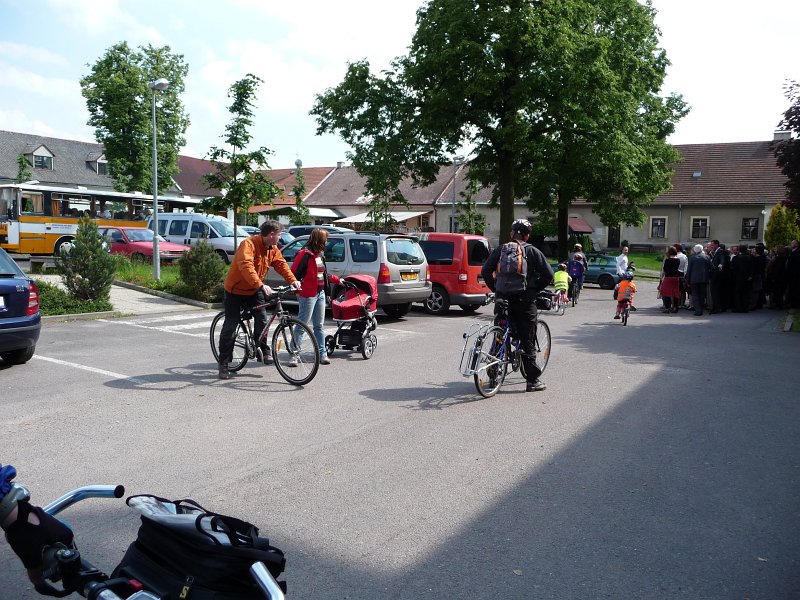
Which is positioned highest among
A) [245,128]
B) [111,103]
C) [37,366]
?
[111,103]

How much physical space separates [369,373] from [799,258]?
15.4m

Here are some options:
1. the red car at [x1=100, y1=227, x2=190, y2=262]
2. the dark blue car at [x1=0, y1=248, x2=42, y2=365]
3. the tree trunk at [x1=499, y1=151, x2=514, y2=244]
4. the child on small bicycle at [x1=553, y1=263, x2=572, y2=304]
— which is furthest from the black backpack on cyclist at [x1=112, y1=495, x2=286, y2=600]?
the tree trunk at [x1=499, y1=151, x2=514, y2=244]

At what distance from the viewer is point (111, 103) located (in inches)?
1984

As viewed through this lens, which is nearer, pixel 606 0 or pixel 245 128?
pixel 245 128

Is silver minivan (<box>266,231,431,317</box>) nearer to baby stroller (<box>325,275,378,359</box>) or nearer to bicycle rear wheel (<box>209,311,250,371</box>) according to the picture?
baby stroller (<box>325,275,378,359</box>)

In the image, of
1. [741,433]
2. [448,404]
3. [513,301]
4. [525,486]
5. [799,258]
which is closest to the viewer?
[525,486]

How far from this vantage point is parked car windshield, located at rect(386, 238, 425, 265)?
14938 millimetres

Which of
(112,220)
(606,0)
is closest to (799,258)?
(606,0)

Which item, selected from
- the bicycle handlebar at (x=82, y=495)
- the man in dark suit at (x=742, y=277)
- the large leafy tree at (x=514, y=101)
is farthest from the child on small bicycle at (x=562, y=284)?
the bicycle handlebar at (x=82, y=495)

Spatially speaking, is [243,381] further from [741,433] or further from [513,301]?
[741,433]

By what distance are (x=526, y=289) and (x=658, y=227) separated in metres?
49.8

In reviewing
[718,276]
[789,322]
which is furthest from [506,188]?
[789,322]

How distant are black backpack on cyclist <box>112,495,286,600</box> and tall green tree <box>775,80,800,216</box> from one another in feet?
54.1

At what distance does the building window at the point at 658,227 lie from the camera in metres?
53.8
